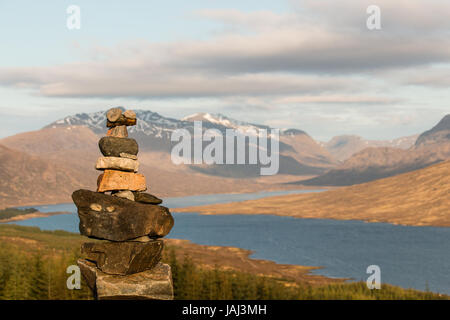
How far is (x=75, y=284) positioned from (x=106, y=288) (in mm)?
73238

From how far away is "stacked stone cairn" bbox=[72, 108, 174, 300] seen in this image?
1222 inches

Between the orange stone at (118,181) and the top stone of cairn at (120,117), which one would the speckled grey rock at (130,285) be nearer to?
the orange stone at (118,181)

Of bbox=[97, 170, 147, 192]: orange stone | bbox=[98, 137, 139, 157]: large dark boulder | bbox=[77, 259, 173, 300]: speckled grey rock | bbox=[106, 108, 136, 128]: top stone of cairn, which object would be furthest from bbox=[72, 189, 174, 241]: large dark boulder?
bbox=[106, 108, 136, 128]: top stone of cairn

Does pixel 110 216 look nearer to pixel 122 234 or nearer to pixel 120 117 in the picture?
pixel 122 234

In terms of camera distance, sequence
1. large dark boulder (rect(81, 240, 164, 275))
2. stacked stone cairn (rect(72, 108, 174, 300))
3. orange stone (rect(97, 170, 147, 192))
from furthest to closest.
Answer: orange stone (rect(97, 170, 147, 192))
large dark boulder (rect(81, 240, 164, 275))
stacked stone cairn (rect(72, 108, 174, 300))

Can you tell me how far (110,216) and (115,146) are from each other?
460 cm

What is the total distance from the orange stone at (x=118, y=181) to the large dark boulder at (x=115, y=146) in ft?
4.03

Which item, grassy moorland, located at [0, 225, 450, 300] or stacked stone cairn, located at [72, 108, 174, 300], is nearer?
stacked stone cairn, located at [72, 108, 174, 300]

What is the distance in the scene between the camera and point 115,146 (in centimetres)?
3309

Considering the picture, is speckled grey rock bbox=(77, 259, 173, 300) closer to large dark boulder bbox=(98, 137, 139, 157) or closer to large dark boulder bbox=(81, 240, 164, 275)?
large dark boulder bbox=(81, 240, 164, 275)
